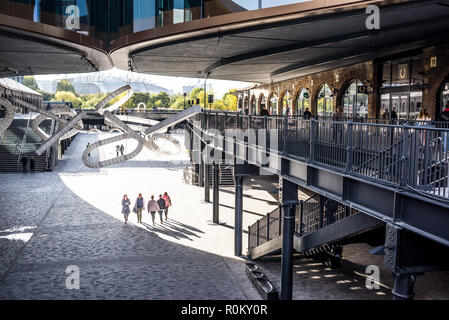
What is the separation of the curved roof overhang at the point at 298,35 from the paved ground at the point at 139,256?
554 centimetres

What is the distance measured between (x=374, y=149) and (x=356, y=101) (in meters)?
19.5

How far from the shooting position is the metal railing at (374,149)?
7250 millimetres

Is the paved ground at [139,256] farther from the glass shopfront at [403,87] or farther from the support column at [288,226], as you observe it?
the glass shopfront at [403,87]

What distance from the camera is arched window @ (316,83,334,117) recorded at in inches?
1255

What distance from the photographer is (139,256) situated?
758 inches

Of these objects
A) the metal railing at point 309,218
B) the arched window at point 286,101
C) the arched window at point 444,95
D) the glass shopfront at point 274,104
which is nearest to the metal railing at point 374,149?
the metal railing at point 309,218

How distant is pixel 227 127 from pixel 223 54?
15.5ft

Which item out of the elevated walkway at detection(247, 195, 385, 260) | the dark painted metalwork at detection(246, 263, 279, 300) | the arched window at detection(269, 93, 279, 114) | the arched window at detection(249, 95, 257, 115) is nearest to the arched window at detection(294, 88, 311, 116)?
the arched window at detection(269, 93, 279, 114)

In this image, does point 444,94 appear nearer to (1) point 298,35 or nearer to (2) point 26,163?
(1) point 298,35

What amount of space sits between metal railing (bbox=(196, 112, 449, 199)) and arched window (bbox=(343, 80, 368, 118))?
1224 cm

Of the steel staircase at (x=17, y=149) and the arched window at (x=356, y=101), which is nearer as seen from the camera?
the arched window at (x=356, y=101)

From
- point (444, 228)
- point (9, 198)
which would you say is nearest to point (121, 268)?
point (444, 228)

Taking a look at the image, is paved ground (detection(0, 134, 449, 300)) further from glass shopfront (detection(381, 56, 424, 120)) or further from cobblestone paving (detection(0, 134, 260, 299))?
glass shopfront (detection(381, 56, 424, 120))
